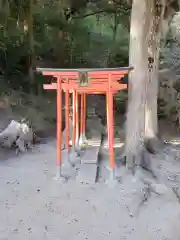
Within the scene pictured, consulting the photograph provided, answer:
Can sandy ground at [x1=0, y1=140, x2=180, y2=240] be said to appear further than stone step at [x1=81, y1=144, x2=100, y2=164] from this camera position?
No

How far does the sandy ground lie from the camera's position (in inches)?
176

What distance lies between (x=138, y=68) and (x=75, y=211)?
8.97ft

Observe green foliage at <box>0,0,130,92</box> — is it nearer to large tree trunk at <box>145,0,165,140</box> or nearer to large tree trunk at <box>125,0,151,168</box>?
large tree trunk at <box>145,0,165,140</box>

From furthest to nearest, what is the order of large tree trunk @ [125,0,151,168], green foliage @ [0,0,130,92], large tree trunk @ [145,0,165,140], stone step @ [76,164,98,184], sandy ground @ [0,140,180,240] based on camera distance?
green foliage @ [0,0,130,92] → large tree trunk @ [145,0,165,140] → large tree trunk @ [125,0,151,168] → stone step @ [76,164,98,184] → sandy ground @ [0,140,180,240]

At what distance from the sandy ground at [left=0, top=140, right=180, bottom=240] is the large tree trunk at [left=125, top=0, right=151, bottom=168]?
1007mm

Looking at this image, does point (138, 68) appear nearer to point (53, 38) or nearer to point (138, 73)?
point (138, 73)

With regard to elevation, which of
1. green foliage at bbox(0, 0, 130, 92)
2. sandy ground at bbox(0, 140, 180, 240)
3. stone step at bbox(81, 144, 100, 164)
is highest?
green foliage at bbox(0, 0, 130, 92)

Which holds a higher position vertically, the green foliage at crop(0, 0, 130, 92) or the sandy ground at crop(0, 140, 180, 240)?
the green foliage at crop(0, 0, 130, 92)

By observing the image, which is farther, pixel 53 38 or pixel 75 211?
pixel 53 38

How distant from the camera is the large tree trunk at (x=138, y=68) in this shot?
6090 millimetres

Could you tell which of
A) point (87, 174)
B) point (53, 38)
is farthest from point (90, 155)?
point (53, 38)

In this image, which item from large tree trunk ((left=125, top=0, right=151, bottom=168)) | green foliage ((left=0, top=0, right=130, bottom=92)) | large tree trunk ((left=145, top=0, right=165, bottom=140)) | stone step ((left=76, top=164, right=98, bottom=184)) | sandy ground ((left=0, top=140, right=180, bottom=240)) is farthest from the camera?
green foliage ((left=0, top=0, right=130, bottom=92))

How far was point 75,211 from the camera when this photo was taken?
491 centimetres

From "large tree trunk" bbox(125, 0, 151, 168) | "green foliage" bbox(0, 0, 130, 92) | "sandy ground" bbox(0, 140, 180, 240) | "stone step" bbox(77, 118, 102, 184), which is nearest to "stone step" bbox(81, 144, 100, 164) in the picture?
"stone step" bbox(77, 118, 102, 184)
